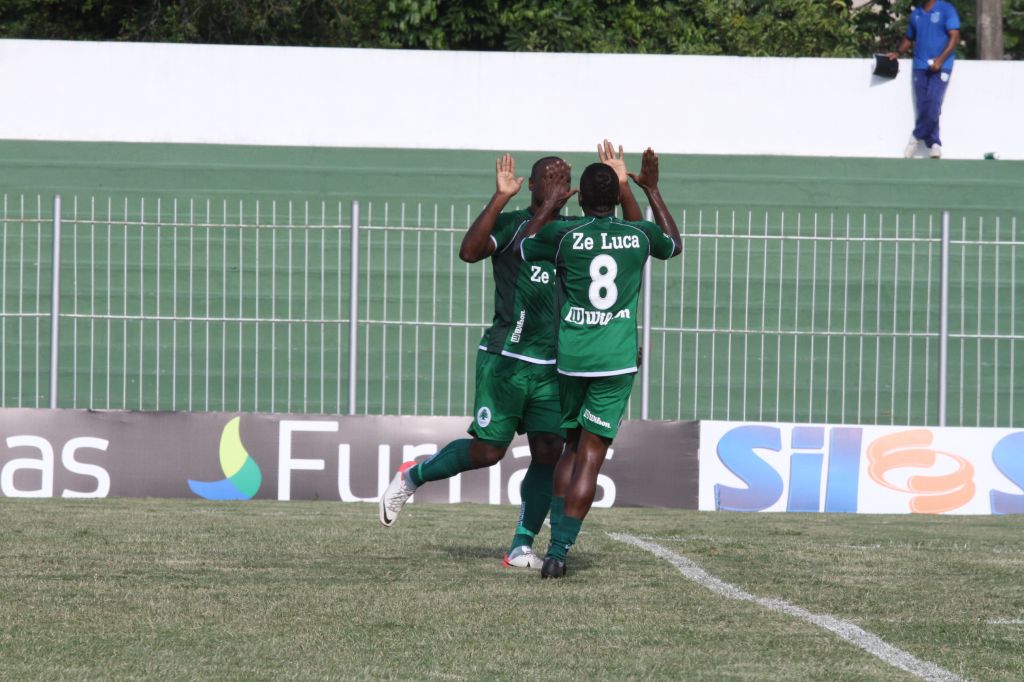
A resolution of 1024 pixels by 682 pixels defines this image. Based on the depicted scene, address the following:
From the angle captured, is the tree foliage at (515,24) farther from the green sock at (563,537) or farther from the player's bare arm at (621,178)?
the green sock at (563,537)

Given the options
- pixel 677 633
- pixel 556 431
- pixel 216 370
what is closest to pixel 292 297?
pixel 216 370

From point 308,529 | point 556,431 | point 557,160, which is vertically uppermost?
point 557,160

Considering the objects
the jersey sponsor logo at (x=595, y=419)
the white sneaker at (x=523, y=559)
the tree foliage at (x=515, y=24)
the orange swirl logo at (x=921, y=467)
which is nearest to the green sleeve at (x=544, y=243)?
the jersey sponsor logo at (x=595, y=419)

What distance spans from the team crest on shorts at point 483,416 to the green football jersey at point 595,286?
562 millimetres

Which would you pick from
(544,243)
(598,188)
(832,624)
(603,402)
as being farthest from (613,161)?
(832,624)

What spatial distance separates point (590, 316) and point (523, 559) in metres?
1.13

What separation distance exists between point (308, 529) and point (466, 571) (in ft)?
6.69

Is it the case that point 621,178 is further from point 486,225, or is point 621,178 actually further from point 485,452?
point 485,452

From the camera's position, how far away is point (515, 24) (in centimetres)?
2327

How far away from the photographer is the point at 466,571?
22.2 ft

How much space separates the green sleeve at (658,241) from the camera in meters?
6.61

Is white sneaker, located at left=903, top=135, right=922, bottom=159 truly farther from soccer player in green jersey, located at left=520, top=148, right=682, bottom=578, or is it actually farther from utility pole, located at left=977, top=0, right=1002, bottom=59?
soccer player in green jersey, located at left=520, top=148, right=682, bottom=578

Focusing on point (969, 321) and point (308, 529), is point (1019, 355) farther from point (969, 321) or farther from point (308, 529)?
point (308, 529)

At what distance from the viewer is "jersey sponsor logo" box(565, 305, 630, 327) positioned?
649 cm
